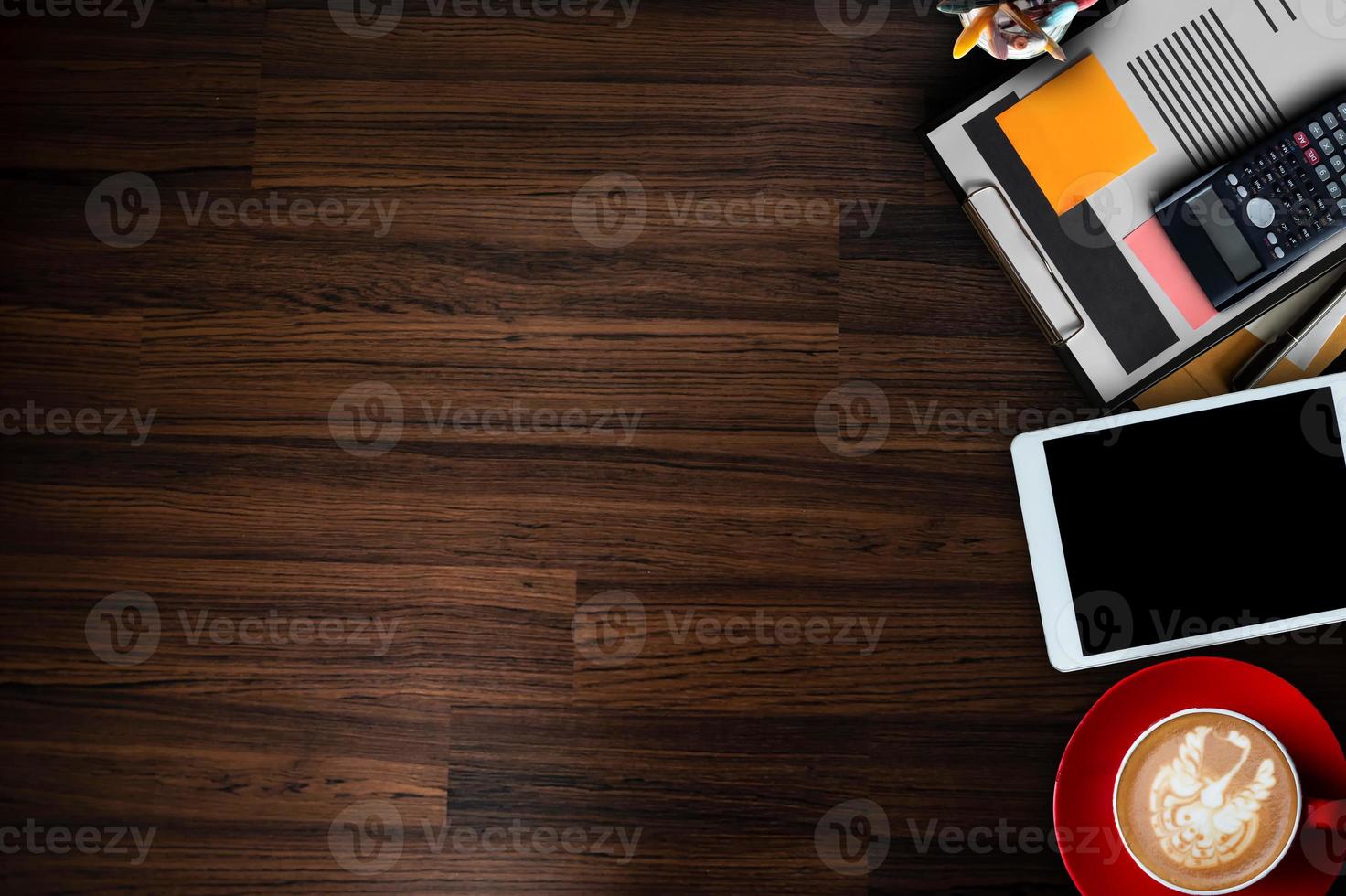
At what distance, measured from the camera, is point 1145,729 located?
0.85 metres

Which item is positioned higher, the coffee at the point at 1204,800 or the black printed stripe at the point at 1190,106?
the black printed stripe at the point at 1190,106

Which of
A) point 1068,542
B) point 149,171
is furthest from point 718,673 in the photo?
point 149,171

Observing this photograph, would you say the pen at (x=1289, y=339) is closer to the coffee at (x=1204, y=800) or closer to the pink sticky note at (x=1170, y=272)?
the pink sticky note at (x=1170, y=272)

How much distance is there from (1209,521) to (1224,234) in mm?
253

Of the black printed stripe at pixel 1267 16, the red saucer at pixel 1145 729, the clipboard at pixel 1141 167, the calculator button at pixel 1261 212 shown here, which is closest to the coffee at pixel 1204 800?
the red saucer at pixel 1145 729

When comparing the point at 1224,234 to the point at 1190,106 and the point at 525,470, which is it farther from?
the point at 525,470

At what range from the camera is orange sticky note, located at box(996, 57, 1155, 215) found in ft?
2.74

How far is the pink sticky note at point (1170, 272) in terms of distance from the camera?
831 mm

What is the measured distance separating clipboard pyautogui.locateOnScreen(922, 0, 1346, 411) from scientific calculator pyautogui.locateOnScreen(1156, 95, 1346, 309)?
0.07 feet

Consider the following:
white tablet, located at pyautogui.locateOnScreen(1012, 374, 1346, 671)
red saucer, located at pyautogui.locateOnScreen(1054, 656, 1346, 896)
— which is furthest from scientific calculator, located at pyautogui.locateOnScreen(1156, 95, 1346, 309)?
red saucer, located at pyautogui.locateOnScreen(1054, 656, 1346, 896)

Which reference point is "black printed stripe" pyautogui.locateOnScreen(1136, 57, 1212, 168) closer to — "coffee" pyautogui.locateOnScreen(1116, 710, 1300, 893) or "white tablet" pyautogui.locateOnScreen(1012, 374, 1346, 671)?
"white tablet" pyautogui.locateOnScreen(1012, 374, 1346, 671)

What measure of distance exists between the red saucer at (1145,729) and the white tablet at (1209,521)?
0.13 ft

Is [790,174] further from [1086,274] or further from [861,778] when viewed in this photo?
[861,778]

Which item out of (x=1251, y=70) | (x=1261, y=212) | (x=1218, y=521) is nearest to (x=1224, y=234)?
(x=1261, y=212)
